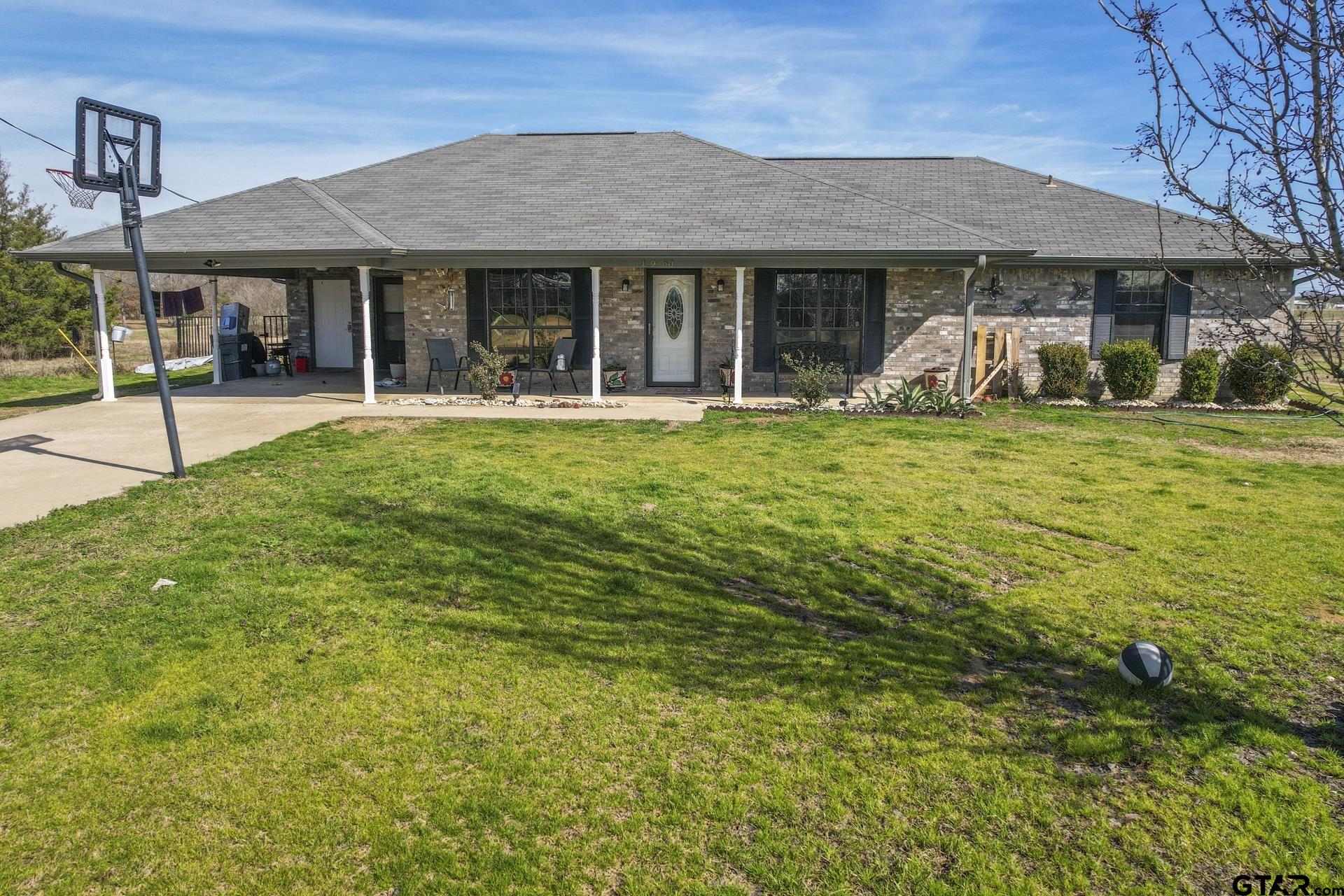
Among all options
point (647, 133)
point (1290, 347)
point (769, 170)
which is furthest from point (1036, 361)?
point (1290, 347)

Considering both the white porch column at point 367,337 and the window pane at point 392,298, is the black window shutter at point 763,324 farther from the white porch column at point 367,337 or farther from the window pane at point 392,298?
the window pane at point 392,298

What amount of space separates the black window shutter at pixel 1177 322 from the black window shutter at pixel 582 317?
1019cm

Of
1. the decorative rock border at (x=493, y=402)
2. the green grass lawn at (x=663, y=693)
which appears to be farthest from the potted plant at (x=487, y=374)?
the green grass lawn at (x=663, y=693)

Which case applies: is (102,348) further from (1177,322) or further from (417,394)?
(1177,322)

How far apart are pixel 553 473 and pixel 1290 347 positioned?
6550 millimetres

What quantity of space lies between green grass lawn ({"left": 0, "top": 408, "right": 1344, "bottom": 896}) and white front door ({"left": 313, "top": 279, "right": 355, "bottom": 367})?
40.4 feet

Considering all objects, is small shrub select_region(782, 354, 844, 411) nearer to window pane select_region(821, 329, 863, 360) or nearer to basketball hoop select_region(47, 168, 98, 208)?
window pane select_region(821, 329, 863, 360)

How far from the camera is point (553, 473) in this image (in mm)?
8828

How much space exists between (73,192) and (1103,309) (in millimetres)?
19337

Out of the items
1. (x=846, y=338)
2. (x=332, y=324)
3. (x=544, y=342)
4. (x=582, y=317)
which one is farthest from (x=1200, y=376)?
(x=332, y=324)

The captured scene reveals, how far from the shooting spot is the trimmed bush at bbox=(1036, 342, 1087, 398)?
49.1ft

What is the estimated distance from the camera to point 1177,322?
1541 cm

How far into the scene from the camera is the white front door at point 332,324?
19328 mm

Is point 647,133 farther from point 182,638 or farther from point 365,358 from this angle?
point 182,638
